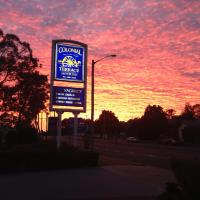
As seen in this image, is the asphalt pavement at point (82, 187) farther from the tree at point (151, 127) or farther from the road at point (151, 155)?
the tree at point (151, 127)

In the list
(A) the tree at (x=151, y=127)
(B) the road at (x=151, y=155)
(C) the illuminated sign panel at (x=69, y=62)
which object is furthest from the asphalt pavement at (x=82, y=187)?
(A) the tree at (x=151, y=127)

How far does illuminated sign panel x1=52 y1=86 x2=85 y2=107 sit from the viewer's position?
26.1 meters

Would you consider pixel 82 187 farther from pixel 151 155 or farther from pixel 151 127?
pixel 151 127

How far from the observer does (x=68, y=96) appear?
1046 inches

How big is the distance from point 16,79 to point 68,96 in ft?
47.2

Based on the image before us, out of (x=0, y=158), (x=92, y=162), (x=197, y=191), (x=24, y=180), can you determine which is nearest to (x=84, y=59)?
(x=92, y=162)

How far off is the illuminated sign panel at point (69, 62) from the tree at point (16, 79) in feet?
41.6

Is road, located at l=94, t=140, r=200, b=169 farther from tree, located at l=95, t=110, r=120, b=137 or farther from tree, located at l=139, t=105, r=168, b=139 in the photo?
tree, located at l=95, t=110, r=120, b=137

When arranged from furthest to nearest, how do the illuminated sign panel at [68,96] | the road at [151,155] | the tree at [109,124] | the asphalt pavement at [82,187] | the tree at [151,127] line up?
the tree at [109,124] → the tree at [151,127] → the road at [151,155] → the illuminated sign panel at [68,96] → the asphalt pavement at [82,187]

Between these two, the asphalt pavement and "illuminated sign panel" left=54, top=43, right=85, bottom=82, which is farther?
"illuminated sign panel" left=54, top=43, right=85, bottom=82

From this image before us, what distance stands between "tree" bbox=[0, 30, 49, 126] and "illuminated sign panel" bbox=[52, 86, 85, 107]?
13.3m

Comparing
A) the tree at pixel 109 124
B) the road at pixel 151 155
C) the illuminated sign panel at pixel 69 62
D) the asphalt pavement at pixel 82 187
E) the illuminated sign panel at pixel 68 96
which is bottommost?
the asphalt pavement at pixel 82 187

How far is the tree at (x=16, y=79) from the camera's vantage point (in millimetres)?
37969

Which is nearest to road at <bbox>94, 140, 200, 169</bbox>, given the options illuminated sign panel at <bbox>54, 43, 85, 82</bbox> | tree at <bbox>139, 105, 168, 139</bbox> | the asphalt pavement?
illuminated sign panel at <bbox>54, 43, 85, 82</bbox>
